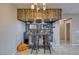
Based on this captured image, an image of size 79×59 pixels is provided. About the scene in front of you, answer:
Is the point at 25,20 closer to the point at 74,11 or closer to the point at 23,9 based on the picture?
the point at 23,9

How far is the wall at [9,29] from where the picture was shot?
2193 millimetres

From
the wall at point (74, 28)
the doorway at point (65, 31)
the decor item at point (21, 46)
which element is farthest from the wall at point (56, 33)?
the decor item at point (21, 46)

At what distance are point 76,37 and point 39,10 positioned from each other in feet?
2.54

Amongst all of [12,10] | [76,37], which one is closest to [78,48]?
[76,37]

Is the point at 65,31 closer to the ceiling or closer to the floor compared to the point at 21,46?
closer to the ceiling

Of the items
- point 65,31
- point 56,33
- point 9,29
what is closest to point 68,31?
point 65,31

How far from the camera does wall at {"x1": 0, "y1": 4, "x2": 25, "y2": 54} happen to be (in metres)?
2.19

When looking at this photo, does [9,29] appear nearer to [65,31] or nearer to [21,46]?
[21,46]

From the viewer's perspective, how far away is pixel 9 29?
225cm

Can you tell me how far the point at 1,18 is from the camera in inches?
87.9

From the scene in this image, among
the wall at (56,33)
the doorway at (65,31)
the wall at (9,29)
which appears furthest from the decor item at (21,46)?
the doorway at (65,31)

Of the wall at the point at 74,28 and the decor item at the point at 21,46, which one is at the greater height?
the wall at the point at 74,28

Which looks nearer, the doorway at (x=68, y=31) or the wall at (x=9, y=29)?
the wall at (x=9, y=29)

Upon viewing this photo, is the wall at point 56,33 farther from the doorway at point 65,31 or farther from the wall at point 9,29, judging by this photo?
the wall at point 9,29
